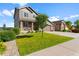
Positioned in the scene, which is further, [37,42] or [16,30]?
[16,30]

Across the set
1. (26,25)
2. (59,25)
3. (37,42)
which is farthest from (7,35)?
(59,25)

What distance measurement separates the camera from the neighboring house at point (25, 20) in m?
8.84

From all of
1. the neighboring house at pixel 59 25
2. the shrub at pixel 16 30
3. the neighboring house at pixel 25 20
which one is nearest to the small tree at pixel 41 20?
the neighboring house at pixel 25 20

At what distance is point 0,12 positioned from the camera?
27.3ft

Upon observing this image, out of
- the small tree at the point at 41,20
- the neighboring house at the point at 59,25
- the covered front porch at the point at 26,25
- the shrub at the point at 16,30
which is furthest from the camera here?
the neighboring house at the point at 59,25

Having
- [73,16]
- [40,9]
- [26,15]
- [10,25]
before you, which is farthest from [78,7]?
[10,25]

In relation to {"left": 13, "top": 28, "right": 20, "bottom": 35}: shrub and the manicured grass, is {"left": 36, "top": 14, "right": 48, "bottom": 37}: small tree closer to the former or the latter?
the manicured grass

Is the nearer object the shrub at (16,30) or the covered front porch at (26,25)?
the shrub at (16,30)

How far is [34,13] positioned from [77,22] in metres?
2.18

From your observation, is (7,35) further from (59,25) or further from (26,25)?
(59,25)

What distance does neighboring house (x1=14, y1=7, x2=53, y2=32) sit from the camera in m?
8.84

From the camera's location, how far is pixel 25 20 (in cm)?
942

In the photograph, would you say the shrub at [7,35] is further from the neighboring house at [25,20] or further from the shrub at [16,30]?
the neighboring house at [25,20]

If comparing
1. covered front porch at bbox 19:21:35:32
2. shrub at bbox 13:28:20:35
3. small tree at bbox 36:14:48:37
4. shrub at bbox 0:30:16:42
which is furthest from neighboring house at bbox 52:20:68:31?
shrub at bbox 0:30:16:42
